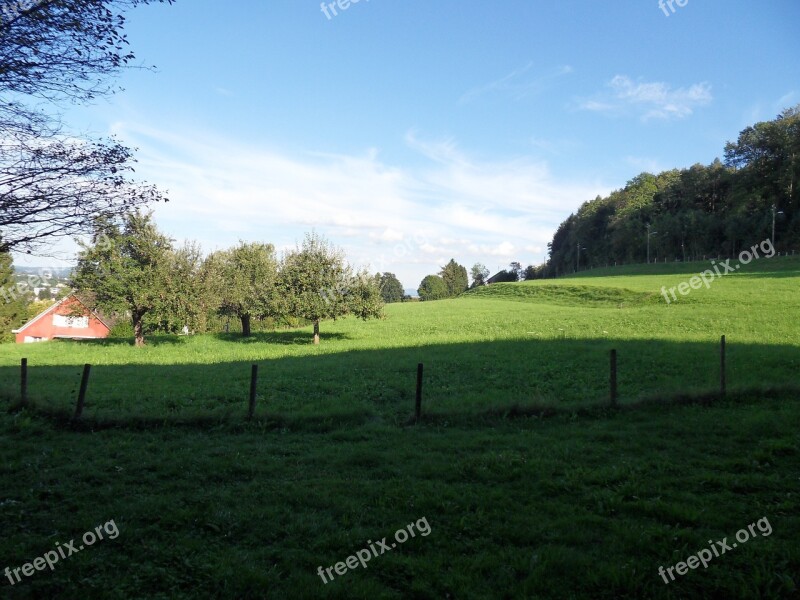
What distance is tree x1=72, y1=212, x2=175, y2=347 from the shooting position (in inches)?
1249

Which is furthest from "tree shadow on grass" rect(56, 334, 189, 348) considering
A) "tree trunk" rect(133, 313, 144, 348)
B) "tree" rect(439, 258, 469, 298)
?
"tree" rect(439, 258, 469, 298)

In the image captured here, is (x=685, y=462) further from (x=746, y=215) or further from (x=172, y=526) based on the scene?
(x=746, y=215)

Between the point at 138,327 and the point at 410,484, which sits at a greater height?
the point at 138,327

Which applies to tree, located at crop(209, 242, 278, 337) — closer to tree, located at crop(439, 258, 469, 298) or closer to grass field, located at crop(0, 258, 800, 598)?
grass field, located at crop(0, 258, 800, 598)

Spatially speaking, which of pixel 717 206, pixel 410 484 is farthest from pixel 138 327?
pixel 717 206

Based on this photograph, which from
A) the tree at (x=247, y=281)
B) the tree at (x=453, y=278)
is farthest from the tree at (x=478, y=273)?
the tree at (x=247, y=281)

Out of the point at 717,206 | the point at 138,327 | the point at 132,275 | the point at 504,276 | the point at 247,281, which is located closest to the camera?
the point at 132,275

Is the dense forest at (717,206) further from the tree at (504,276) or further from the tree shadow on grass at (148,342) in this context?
the tree shadow on grass at (148,342)

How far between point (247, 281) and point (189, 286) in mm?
8661

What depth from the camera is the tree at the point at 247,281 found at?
3647cm

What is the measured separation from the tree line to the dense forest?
69209 mm

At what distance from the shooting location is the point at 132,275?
31.8 metres

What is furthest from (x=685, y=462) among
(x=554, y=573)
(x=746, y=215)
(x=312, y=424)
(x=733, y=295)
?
(x=746, y=215)

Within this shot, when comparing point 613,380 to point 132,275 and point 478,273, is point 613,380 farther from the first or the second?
point 478,273
